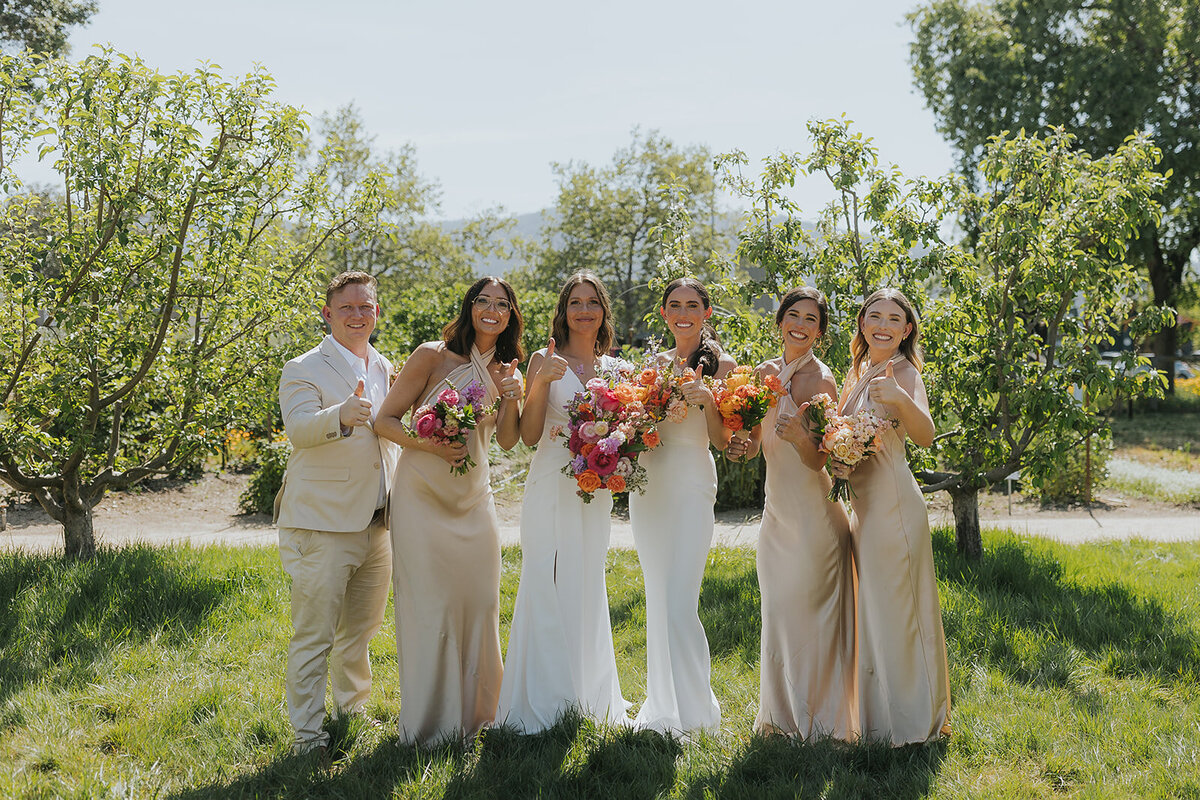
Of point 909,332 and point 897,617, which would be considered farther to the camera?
point 909,332

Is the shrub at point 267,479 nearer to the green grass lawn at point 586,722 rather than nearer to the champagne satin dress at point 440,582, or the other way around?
the green grass lawn at point 586,722

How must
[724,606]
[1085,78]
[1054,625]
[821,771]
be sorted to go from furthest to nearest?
[1085,78] → [724,606] → [1054,625] → [821,771]

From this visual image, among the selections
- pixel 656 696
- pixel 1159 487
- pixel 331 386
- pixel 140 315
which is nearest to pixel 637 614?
pixel 656 696

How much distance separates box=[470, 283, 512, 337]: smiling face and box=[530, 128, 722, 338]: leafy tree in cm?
2070

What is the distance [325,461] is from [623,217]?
22.2 m

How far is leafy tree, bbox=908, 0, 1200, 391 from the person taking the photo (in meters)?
21.8

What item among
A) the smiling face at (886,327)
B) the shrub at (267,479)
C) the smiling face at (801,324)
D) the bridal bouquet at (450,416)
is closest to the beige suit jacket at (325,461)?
the bridal bouquet at (450,416)

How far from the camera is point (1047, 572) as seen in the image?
24.0ft

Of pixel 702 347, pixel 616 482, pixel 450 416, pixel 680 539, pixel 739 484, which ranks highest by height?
pixel 702 347

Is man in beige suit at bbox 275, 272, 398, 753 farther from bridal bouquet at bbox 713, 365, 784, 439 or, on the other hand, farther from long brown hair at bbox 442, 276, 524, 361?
bridal bouquet at bbox 713, 365, 784, 439

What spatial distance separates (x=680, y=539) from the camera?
4707 millimetres

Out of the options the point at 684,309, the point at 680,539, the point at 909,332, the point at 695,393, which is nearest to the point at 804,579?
the point at 680,539

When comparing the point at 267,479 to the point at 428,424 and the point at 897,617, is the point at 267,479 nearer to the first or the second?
the point at 428,424

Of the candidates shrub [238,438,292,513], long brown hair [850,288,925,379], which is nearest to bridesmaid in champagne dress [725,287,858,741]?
long brown hair [850,288,925,379]
